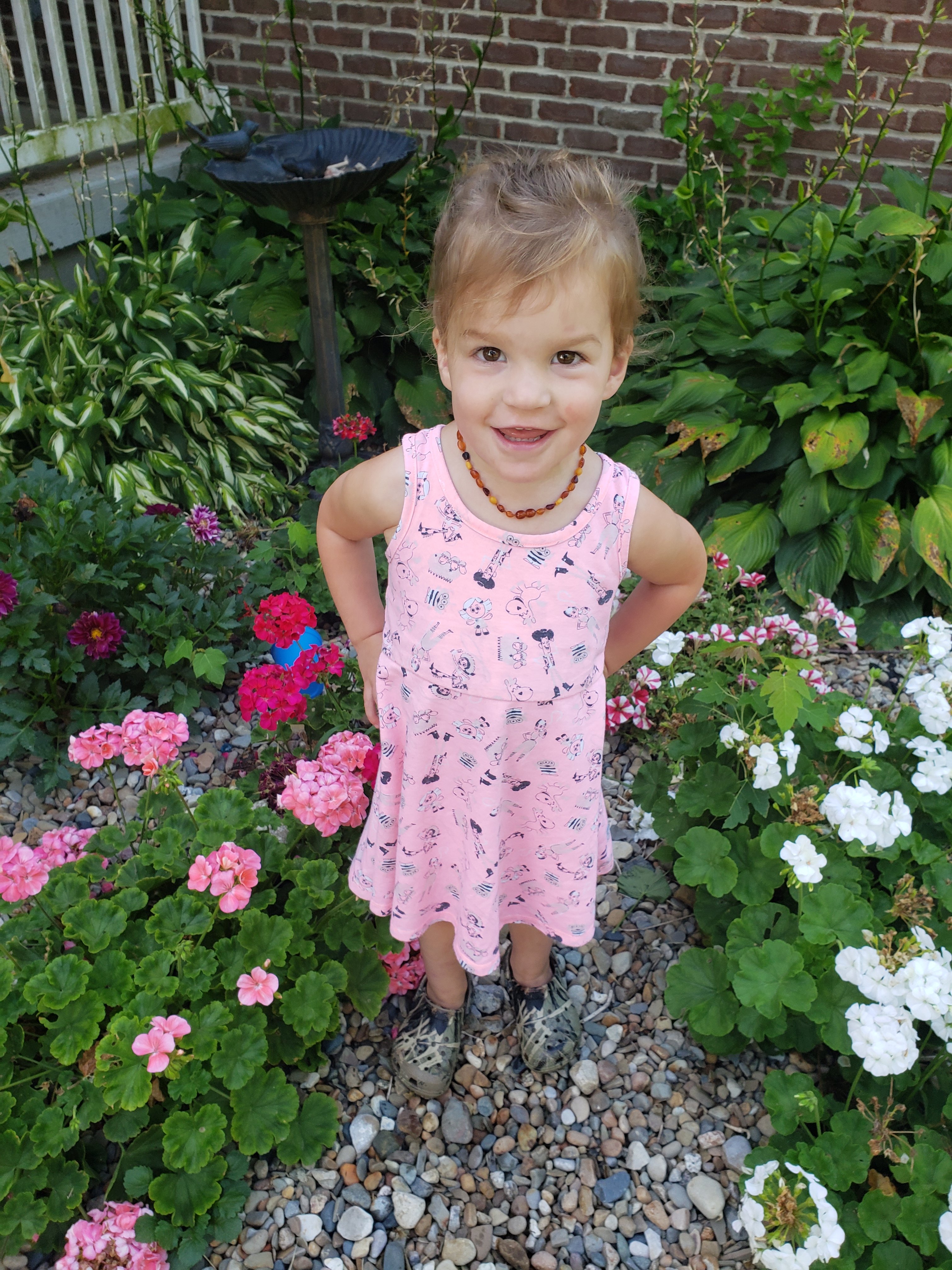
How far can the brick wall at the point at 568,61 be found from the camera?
3941mm

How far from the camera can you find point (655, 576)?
4.90ft

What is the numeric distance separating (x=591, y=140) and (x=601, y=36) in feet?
1.34

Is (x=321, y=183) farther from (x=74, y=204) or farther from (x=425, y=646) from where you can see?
(x=425, y=646)

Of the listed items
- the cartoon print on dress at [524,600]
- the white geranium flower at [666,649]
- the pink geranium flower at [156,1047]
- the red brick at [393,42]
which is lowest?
the pink geranium flower at [156,1047]

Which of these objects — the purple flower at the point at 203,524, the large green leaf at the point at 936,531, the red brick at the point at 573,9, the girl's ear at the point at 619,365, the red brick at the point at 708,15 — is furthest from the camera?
the red brick at the point at 573,9

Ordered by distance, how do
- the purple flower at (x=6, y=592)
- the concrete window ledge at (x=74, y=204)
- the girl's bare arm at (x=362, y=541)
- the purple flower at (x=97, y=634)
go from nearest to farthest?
the girl's bare arm at (x=362, y=541), the purple flower at (x=6, y=592), the purple flower at (x=97, y=634), the concrete window ledge at (x=74, y=204)

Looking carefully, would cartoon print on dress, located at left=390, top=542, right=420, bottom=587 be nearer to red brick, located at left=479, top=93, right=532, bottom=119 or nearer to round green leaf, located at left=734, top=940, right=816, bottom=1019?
round green leaf, located at left=734, top=940, right=816, bottom=1019

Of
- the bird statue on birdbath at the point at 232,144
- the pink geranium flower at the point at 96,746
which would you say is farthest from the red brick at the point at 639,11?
the pink geranium flower at the point at 96,746

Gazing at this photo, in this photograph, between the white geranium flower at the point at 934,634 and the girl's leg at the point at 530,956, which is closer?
the white geranium flower at the point at 934,634

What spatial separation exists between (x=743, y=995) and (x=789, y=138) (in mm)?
3726

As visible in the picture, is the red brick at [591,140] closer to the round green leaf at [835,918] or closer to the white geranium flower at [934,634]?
the white geranium flower at [934,634]

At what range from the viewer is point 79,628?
2.30 metres

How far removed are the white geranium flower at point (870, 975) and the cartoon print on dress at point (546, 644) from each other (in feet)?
2.02

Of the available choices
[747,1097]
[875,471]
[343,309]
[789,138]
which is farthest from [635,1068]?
[789,138]
